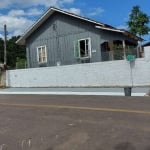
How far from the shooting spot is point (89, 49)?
32469 mm

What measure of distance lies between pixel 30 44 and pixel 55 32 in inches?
146

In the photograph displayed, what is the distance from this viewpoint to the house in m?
32.0

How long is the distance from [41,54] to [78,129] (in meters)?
27.7

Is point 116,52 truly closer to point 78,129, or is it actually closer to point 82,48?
point 82,48

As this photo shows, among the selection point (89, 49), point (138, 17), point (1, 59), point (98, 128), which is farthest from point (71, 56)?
point (1, 59)

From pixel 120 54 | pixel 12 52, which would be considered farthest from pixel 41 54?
pixel 12 52

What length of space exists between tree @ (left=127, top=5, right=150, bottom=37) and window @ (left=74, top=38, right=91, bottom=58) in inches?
262

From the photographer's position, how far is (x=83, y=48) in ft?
109

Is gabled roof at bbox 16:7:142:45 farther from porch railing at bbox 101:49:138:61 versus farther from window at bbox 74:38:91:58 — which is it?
porch railing at bbox 101:49:138:61

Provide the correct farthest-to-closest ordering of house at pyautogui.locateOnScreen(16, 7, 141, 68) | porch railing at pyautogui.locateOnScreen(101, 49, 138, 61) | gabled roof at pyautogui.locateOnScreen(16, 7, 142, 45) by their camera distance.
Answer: house at pyautogui.locateOnScreen(16, 7, 141, 68)
gabled roof at pyautogui.locateOnScreen(16, 7, 142, 45)
porch railing at pyautogui.locateOnScreen(101, 49, 138, 61)

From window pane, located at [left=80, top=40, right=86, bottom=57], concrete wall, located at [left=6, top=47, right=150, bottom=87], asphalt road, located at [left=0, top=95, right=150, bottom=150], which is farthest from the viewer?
window pane, located at [left=80, top=40, right=86, bottom=57]

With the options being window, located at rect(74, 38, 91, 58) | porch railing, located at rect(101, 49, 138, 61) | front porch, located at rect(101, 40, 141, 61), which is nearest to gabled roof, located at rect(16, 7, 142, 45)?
front porch, located at rect(101, 40, 141, 61)

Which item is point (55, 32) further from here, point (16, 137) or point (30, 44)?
point (16, 137)

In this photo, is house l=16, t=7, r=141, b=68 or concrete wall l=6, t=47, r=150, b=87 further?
house l=16, t=7, r=141, b=68
